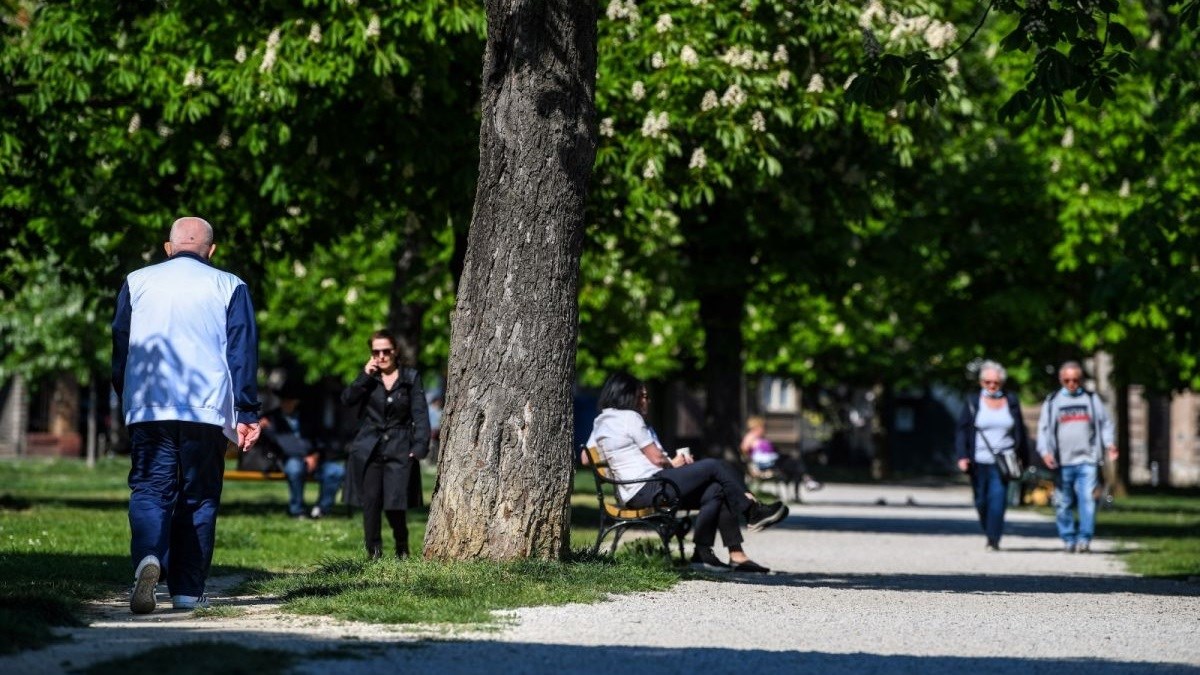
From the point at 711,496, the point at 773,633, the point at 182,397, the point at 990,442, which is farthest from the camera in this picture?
the point at 990,442

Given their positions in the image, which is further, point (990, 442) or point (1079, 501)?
point (1079, 501)

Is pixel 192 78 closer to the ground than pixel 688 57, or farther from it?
closer to the ground

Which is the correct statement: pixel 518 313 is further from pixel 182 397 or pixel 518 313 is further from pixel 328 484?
pixel 328 484

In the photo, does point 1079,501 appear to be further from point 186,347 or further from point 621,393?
point 186,347

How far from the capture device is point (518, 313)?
38.1 feet

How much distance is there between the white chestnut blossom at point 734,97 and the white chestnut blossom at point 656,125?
0.53 meters

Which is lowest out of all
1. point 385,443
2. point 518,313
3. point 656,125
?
point 385,443

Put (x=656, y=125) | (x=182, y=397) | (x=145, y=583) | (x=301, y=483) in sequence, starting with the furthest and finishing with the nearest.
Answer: (x=301, y=483) < (x=656, y=125) < (x=182, y=397) < (x=145, y=583)

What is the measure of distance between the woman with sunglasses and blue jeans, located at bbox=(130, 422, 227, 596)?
3861mm

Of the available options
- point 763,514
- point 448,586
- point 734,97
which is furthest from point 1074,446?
point 448,586

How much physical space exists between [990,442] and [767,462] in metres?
14.0

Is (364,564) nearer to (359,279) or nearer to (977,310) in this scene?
(977,310)

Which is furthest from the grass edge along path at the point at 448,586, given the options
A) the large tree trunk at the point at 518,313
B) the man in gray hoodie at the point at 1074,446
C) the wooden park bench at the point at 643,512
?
the man in gray hoodie at the point at 1074,446

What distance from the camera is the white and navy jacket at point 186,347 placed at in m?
9.69
